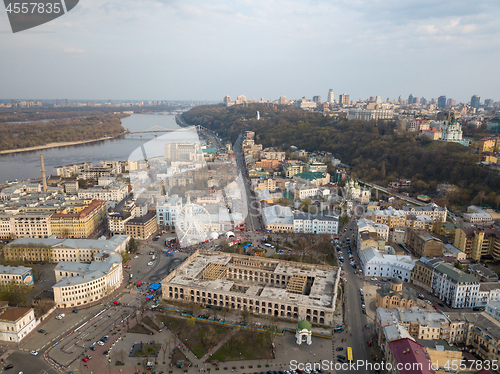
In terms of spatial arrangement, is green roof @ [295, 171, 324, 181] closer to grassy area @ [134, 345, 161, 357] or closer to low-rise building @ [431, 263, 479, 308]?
low-rise building @ [431, 263, 479, 308]

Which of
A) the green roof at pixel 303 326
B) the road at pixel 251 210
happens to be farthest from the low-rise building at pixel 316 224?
the green roof at pixel 303 326

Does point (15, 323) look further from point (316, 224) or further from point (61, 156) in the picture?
point (61, 156)

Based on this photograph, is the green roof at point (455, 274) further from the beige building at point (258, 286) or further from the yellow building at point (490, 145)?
the yellow building at point (490, 145)

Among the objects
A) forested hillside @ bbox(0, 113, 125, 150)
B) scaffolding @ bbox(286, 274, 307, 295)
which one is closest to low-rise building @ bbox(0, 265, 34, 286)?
scaffolding @ bbox(286, 274, 307, 295)

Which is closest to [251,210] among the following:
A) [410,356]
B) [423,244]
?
[423,244]

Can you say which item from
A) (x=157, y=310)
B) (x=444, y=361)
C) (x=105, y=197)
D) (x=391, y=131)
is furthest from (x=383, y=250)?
(x=391, y=131)

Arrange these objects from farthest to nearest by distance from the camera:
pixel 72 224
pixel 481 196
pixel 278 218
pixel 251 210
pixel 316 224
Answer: pixel 251 210 → pixel 481 196 → pixel 278 218 → pixel 316 224 → pixel 72 224
